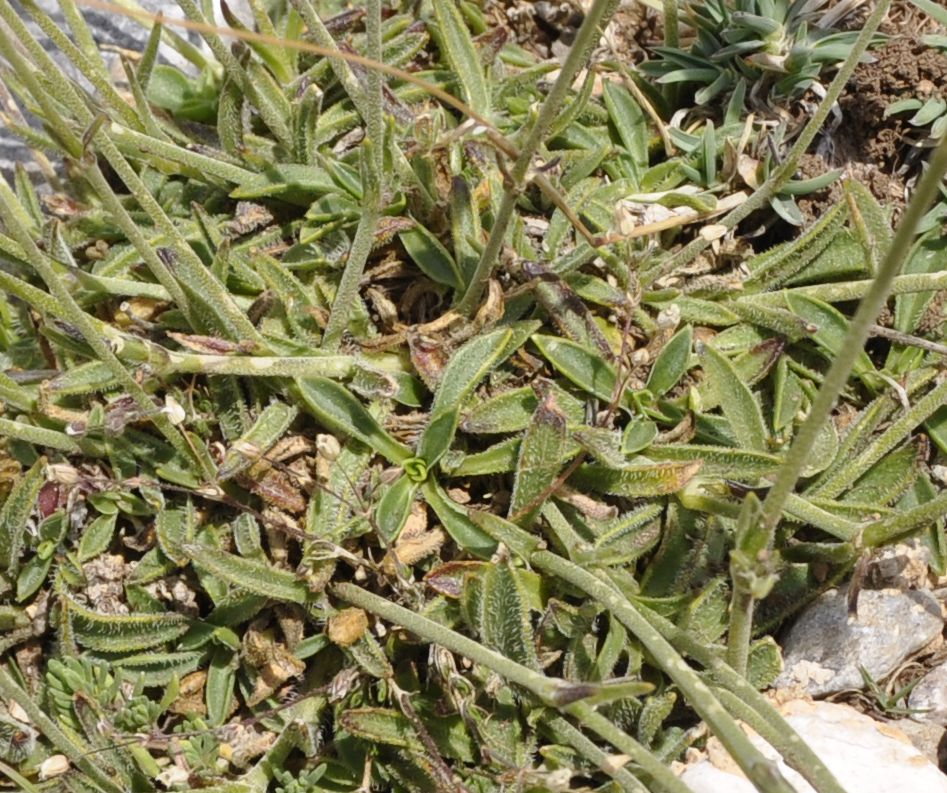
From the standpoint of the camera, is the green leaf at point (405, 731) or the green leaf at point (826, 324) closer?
the green leaf at point (405, 731)

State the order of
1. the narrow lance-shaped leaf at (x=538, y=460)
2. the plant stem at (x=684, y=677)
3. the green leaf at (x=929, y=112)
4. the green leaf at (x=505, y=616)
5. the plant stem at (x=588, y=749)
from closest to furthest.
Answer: the plant stem at (x=684, y=677) → the plant stem at (x=588, y=749) → the green leaf at (x=505, y=616) → the narrow lance-shaped leaf at (x=538, y=460) → the green leaf at (x=929, y=112)

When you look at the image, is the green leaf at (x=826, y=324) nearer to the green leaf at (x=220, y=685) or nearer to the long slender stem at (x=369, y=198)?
the long slender stem at (x=369, y=198)

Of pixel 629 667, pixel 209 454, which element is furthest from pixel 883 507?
pixel 209 454

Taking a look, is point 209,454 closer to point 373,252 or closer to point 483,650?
point 373,252

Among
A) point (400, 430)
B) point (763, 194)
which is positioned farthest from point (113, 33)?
point (763, 194)

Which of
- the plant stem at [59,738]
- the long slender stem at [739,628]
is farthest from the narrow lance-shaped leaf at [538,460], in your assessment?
the plant stem at [59,738]

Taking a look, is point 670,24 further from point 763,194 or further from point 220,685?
point 220,685
